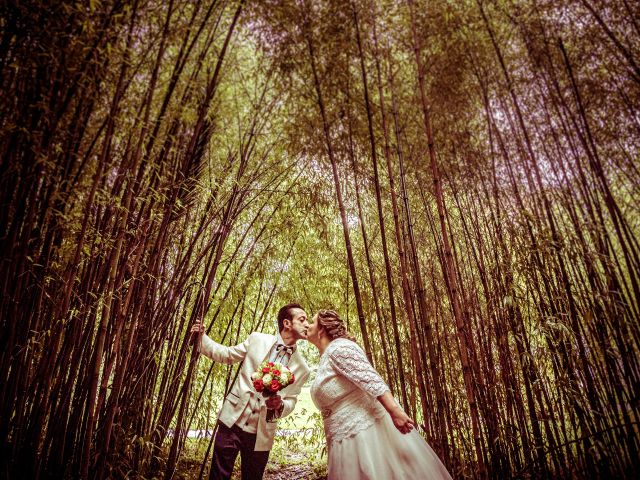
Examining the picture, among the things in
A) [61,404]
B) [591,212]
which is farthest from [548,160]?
[61,404]

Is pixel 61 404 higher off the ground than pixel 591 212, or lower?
lower

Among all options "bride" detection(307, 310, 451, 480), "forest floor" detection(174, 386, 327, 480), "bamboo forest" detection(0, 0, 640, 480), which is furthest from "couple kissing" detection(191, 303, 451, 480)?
"forest floor" detection(174, 386, 327, 480)

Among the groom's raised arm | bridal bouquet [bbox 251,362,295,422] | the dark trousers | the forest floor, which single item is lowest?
the forest floor

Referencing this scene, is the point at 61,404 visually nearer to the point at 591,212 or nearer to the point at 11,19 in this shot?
the point at 11,19

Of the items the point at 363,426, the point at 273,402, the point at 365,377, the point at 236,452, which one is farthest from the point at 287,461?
the point at 365,377

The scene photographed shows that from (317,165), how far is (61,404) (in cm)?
242

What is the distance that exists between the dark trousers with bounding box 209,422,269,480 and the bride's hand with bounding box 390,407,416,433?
97 cm

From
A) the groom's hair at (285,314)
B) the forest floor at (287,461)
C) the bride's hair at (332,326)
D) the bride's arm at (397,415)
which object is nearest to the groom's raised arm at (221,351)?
the groom's hair at (285,314)

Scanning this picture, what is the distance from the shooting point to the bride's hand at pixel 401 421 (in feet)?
4.98

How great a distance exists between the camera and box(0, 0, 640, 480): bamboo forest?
60.2 inches

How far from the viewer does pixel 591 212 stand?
1.99 meters

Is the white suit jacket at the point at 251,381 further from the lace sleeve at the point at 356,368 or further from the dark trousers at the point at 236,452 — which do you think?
the lace sleeve at the point at 356,368

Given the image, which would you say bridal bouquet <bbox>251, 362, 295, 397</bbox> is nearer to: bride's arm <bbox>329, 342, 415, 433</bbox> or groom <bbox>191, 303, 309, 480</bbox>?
groom <bbox>191, 303, 309, 480</bbox>

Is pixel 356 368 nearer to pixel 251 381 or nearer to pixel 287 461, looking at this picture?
pixel 251 381
